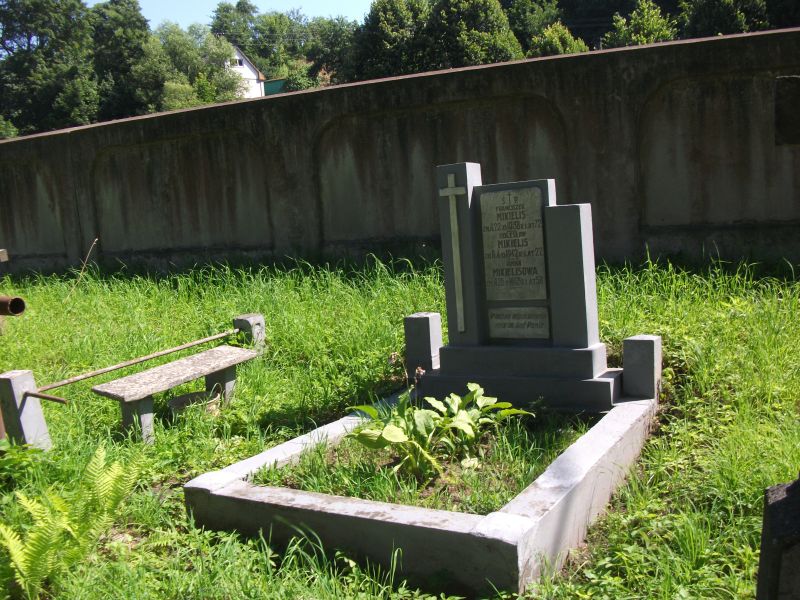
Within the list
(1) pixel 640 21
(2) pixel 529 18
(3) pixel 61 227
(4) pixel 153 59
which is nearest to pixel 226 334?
(3) pixel 61 227

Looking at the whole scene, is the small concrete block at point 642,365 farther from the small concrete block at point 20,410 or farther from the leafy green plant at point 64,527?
the small concrete block at point 20,410

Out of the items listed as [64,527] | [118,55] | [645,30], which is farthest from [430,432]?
[118,55]

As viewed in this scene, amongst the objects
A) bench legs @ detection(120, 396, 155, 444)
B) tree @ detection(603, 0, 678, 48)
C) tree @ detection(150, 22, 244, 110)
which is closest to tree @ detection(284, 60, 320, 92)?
tree @ detection(150, 22, 244, 110)

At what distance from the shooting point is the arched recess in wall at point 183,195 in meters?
9.14

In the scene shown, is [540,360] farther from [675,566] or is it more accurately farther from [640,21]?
[640,21]

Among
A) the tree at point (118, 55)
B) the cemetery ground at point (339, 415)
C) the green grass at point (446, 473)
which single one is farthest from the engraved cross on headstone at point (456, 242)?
the tree at point (118, 55)

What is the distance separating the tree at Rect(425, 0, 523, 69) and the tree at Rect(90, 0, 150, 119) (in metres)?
19.1

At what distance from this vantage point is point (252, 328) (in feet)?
20.1

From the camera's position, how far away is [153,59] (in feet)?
142

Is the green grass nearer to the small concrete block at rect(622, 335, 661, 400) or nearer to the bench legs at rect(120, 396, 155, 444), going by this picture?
the small concrete block at rect(622, 335, 661, 400)

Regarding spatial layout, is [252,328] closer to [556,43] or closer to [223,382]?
[223,382]

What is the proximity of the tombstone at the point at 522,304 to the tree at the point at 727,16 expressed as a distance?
1932 centimetres

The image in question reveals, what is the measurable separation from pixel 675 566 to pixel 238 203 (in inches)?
283

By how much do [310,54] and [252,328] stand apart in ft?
190
